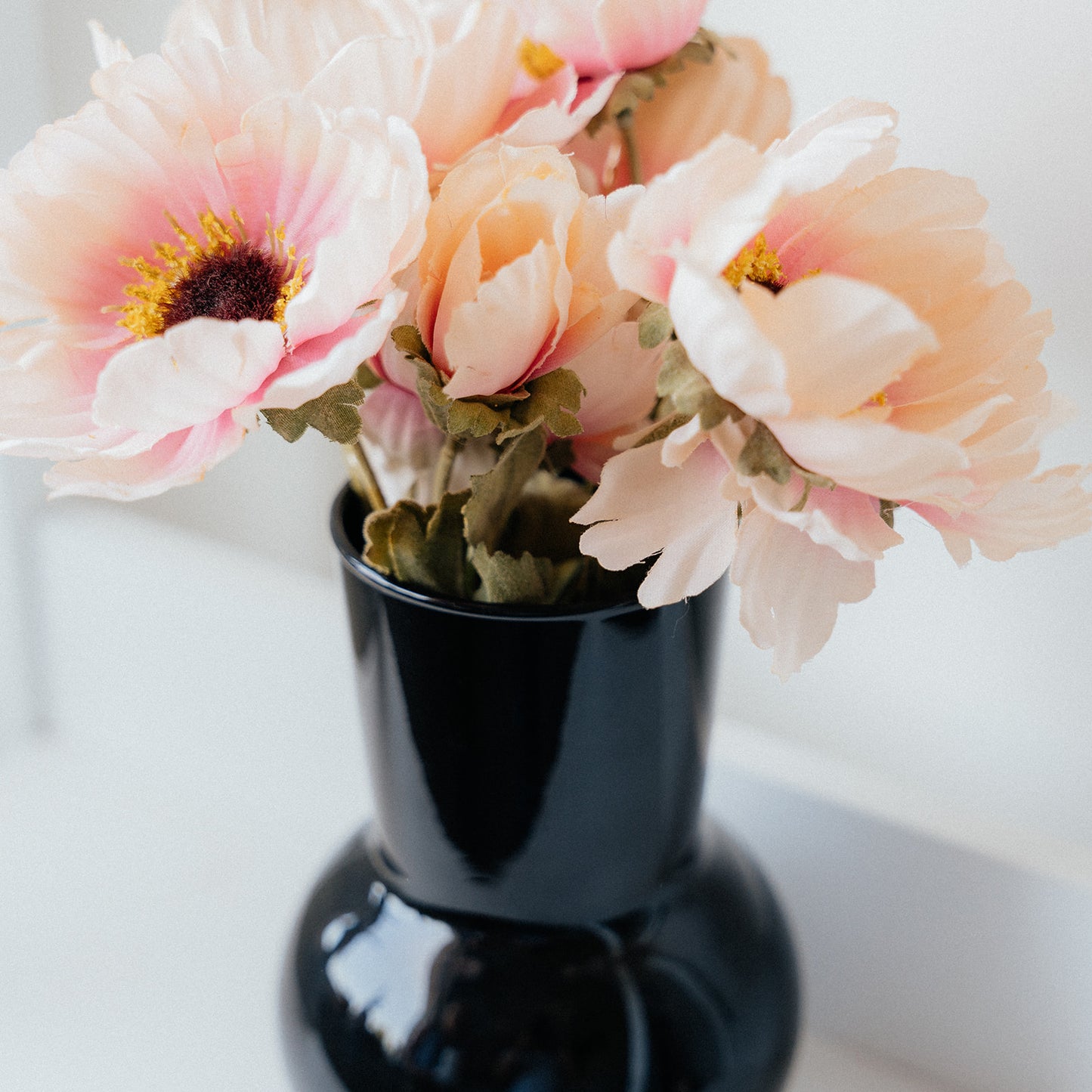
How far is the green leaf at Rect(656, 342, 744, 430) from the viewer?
0.26 m

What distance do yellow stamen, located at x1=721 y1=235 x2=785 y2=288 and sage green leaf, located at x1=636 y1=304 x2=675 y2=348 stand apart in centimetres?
2

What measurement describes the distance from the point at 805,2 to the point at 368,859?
430 mm

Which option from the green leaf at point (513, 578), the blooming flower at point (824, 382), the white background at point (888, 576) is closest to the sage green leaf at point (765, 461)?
the blooming flower at point (824, 382)

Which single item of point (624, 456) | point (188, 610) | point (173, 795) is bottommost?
point (173, 795)

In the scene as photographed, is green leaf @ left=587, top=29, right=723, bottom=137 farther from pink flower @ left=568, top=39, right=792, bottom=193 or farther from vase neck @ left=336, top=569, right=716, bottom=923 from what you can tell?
vase neck @ left=336, top=569, right=716, bottom=923

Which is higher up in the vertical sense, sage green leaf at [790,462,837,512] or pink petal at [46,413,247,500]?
sage green leaf at [790,462,837,512]


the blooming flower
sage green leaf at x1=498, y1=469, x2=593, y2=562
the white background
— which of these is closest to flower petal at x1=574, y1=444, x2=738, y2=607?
the blooming flower

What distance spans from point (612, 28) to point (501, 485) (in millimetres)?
143

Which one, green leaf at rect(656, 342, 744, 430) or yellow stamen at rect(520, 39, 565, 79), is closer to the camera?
green leaf at rect(656, 342, 744, 430)

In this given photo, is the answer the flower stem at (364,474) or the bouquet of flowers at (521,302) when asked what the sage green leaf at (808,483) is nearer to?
the bouquet of flowers at (521,302)

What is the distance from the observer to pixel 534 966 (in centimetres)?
43

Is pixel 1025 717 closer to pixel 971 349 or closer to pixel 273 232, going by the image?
pixel 971 349

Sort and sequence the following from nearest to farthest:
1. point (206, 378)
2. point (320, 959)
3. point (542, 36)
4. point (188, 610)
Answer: point (206, 378)
point (542, 36)
point (320, 959)
point (188, 610)

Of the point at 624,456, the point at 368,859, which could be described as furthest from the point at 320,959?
the point at 624,456
